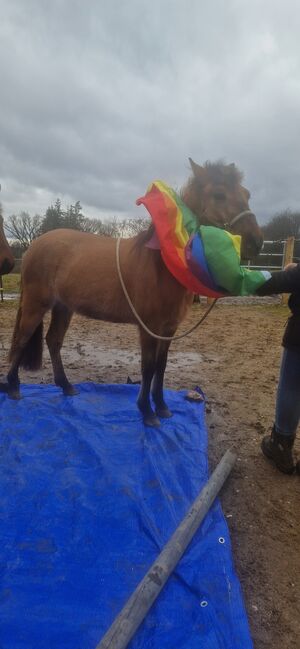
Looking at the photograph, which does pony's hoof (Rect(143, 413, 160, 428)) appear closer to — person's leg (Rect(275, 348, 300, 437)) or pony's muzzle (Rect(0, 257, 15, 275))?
person's leg (Rect(275, 348, 300, 437))

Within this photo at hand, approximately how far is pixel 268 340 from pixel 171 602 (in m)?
5.78

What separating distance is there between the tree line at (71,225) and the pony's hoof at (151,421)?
12956 millimetres

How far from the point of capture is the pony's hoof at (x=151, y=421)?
3.15 meters

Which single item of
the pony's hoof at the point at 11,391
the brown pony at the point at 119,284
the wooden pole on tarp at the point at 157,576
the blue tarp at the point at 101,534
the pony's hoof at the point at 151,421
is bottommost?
the blue tarp at the point at 101,534

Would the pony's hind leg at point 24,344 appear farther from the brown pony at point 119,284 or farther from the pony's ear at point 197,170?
the pony's ear at point 197,170

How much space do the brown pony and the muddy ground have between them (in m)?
0.76

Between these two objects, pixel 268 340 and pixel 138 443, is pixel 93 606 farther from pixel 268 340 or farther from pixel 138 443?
pixel 268 340

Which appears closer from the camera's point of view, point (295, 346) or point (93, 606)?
point (93, 606)

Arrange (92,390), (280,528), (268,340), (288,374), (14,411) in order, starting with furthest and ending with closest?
(268,340)
(92,390)
(14,411)
(288,374)
(280,528)

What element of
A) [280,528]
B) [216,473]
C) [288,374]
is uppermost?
[288,374]

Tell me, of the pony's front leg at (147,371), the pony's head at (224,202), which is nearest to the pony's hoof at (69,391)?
the pony's front leg at (147,371)

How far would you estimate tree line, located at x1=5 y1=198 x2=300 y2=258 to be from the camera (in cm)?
2366

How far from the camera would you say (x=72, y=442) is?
9.34 ft

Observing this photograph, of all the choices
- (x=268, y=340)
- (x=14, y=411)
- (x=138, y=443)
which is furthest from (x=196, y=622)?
(x=268, y=340)
